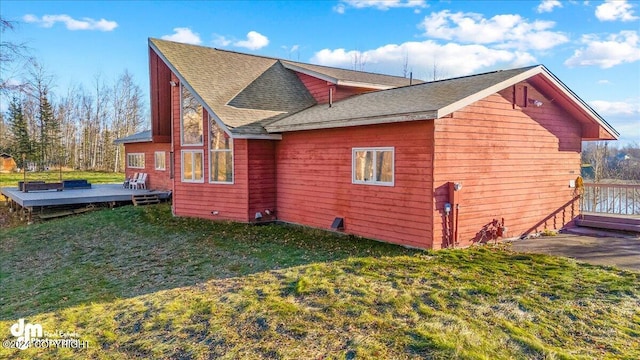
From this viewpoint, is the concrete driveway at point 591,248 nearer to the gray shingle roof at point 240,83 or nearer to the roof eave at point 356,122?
the roof eave at point 356,122

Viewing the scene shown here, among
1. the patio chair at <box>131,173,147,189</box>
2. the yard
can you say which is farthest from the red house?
the patio chair at <box>131,173,147,189</box>

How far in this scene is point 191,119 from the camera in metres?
11.9

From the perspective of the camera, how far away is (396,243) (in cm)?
810

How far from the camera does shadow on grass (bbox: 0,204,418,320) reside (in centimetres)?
663

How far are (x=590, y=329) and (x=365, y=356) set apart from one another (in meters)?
2.56

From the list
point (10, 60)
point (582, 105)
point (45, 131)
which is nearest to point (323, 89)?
point (582, 105)

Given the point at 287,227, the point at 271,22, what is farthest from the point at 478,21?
the point at 271,22

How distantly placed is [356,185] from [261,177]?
330cm

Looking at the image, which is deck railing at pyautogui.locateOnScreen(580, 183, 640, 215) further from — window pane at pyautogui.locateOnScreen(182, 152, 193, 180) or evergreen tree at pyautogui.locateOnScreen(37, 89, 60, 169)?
evergreen tree at pyautogui.locateOnScreen(37, 89, 60, 169)

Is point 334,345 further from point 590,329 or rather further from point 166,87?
point 166,87

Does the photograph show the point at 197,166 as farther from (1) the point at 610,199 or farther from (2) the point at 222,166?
(1) the point at 610,199

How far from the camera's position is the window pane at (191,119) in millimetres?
11746

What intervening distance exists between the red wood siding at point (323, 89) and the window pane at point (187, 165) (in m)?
4.54

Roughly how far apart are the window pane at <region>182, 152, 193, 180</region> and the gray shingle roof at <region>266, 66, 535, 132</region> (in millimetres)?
3039
